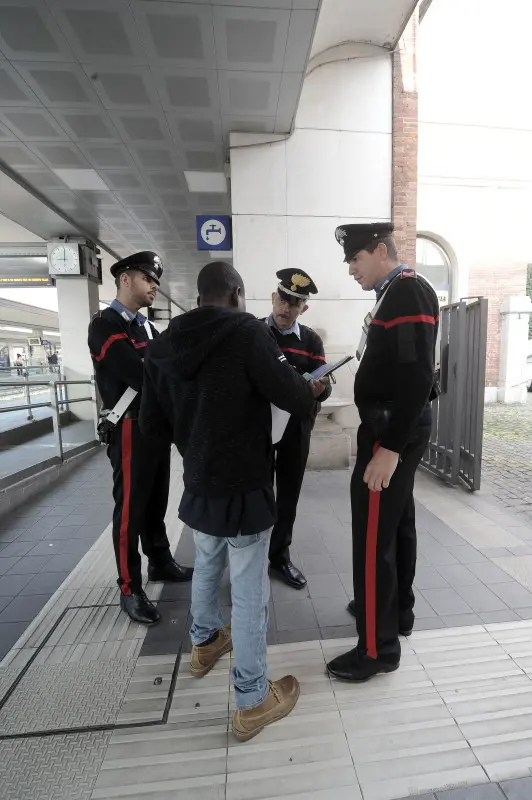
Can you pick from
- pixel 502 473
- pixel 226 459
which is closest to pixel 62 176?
pixel 226 459

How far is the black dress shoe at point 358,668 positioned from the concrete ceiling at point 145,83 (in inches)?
161

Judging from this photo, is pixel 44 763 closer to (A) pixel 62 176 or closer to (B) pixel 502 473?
(B) pixel 502 473

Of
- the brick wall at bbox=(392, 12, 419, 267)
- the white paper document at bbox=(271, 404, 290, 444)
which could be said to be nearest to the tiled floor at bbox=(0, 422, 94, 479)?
the white paper document at bbox=(271, 404, 290, 444)

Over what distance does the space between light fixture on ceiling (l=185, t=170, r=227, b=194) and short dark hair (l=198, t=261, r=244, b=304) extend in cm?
460

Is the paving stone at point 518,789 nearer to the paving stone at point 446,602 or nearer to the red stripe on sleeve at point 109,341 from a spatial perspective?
the paving stone at point 446,602

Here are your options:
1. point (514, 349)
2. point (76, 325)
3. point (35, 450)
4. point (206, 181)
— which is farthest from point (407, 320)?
point (514, 349)

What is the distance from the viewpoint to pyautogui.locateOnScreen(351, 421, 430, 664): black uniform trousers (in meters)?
1.77

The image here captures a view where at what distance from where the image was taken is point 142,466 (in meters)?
2.25

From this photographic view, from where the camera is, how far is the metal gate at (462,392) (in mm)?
4031

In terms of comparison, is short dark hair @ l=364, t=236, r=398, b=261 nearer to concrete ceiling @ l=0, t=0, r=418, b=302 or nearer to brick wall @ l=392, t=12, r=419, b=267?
concrete ceiling @ l=0, t=0, r=418, b=302

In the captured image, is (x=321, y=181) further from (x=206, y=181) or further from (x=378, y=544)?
(x=378, y=544)

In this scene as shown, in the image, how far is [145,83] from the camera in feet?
11.7

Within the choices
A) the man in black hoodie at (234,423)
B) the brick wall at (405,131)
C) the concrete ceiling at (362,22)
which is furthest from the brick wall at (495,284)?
the man in black hoodie at (234,423)

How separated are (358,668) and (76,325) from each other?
→ 833 centimetres
